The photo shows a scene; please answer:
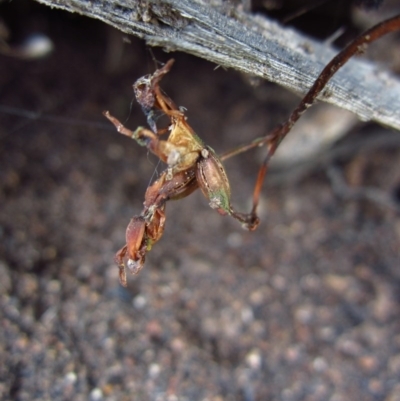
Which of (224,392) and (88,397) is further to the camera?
(224,392)

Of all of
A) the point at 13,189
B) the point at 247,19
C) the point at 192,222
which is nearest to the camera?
the point at 247,19

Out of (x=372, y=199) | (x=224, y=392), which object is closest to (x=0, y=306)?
(x=224, y=392)

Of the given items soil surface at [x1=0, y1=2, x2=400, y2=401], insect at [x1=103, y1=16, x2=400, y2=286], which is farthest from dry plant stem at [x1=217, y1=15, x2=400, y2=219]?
soil surface at [x1=0, y1=2, x2=400, y2=401]

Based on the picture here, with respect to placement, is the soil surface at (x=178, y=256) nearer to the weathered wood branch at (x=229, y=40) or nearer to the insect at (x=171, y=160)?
the insect at (x=171, y=160)

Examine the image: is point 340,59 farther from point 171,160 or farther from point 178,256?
point 178,256

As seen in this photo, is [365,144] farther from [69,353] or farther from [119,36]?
[69,353]

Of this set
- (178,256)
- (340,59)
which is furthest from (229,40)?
(178,256)
